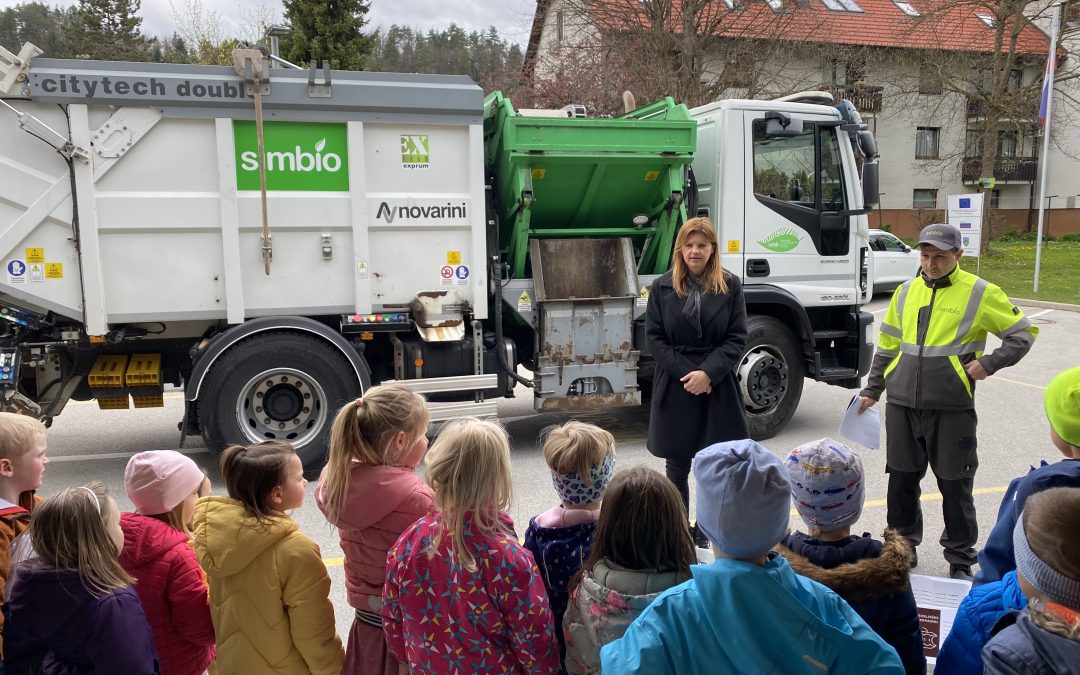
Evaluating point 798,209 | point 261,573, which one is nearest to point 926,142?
point 798,209

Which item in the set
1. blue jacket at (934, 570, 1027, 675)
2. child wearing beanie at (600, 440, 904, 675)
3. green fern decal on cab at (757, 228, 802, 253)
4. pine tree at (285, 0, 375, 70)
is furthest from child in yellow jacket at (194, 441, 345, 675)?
pine tree at (285, 0, 375, 70)

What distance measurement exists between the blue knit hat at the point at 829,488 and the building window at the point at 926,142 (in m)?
39.1

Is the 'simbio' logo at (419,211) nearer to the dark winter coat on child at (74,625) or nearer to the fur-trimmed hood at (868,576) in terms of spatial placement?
the dark winter coat on child at (74,625)

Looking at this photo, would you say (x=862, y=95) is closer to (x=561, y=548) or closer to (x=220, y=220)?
(x=220, y=220)

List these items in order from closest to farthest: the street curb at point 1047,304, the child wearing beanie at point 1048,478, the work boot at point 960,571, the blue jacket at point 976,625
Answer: the blue jacket at point 976,625, the child wearing beanie at point 1048,478, the work boot at point 960,571, the street curb at point 1047,304

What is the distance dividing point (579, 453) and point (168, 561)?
1239 mm

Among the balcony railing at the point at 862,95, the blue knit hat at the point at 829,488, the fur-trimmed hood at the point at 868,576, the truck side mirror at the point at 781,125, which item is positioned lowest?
the fur-trimmed hood at the point at 868,576

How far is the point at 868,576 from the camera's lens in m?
1.99

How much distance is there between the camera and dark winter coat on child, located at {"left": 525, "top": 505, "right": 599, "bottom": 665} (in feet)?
7.97

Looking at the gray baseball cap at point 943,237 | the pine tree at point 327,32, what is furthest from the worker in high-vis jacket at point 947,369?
the pine tree at point 327,32

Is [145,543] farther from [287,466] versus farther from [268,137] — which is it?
[268,137]

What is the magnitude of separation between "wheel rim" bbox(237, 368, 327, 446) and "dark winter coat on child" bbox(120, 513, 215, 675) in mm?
3324

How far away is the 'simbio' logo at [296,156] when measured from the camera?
5.58 meters

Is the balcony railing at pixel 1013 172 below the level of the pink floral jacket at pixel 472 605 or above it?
above
